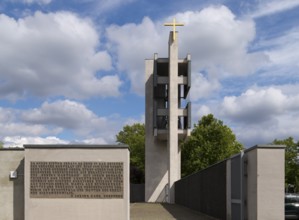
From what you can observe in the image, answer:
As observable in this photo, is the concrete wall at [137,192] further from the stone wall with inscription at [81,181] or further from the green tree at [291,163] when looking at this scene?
the stone wall with inscription at [81,181]

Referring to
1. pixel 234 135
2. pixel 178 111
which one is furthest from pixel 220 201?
pixel 234 135

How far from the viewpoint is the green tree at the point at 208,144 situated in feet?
194

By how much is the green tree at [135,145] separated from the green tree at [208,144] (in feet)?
38.7

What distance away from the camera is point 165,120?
51750mm

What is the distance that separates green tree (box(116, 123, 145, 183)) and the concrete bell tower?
21096 millimetres

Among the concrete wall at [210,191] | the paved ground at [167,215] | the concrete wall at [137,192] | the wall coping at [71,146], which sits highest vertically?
the wall coping at [71,146]

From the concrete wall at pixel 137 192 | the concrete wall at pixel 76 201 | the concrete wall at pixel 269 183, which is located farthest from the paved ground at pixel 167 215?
the concrete wall at pixel 137 192

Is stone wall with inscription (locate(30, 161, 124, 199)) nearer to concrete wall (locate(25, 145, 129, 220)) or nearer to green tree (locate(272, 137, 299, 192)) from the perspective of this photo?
concrete wall (locate(25, 145, 129, 220))

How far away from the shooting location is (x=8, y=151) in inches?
637

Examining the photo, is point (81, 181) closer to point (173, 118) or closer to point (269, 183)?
point (269, 183)

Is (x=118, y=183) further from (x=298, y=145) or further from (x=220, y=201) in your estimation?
(x=298, y=145)

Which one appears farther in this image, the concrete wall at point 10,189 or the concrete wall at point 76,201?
the concrete wall at point 10,189

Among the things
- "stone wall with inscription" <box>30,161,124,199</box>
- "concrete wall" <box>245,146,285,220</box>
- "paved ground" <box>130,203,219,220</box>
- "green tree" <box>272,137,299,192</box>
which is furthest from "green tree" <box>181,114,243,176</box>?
"concrete wall" <box>245,146,285,220</box>

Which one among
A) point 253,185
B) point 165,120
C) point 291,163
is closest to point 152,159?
point 165,120
